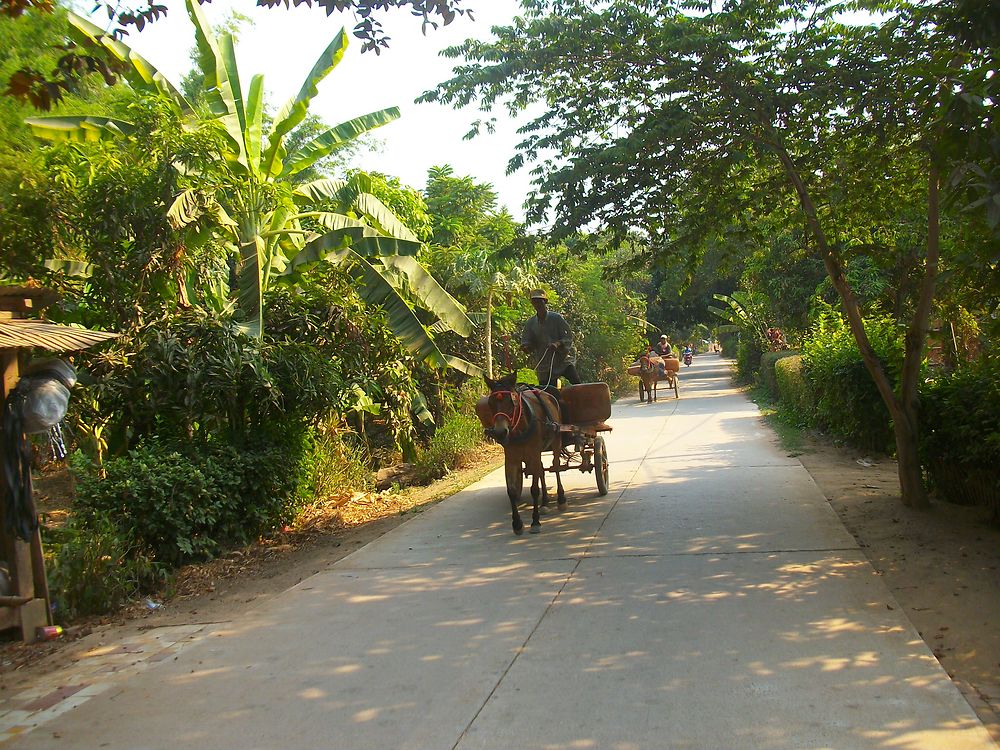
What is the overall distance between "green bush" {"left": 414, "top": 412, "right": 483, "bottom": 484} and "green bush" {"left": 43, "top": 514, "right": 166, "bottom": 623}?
693cm

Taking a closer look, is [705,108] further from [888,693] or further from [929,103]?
[888,693]

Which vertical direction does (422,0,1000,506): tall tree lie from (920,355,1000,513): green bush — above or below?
above

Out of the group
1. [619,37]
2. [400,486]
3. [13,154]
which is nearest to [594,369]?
[400,486]

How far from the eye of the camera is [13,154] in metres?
7.80

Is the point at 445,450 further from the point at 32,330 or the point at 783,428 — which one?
the point at 32,330

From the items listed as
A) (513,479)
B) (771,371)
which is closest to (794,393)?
(771,371)

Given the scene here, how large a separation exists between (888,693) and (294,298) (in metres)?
8.60

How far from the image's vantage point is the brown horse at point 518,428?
8680 millimetres

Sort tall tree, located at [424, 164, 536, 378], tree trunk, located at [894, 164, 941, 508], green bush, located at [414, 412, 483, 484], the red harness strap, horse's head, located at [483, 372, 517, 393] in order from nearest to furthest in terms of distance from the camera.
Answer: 1. tree trunk, located at [894, 164, 941, 508]
2. the red harness strap
3. horse's head, located at [483, 372, 517, 393]
4. green bush, located at [414, 412, 483, 484]
5. tall tree, located at [424, 164, 536, 378]

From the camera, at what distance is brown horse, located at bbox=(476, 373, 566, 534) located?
8680 millimetres

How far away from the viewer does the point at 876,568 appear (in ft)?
22.7

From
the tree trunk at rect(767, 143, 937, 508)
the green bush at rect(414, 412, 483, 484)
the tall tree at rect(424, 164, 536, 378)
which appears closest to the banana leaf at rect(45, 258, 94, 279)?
the green bush at rect(414, 412, 483, 484)

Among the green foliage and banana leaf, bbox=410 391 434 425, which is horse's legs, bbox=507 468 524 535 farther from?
the green foliage

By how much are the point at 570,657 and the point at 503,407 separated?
3678 millimetres
